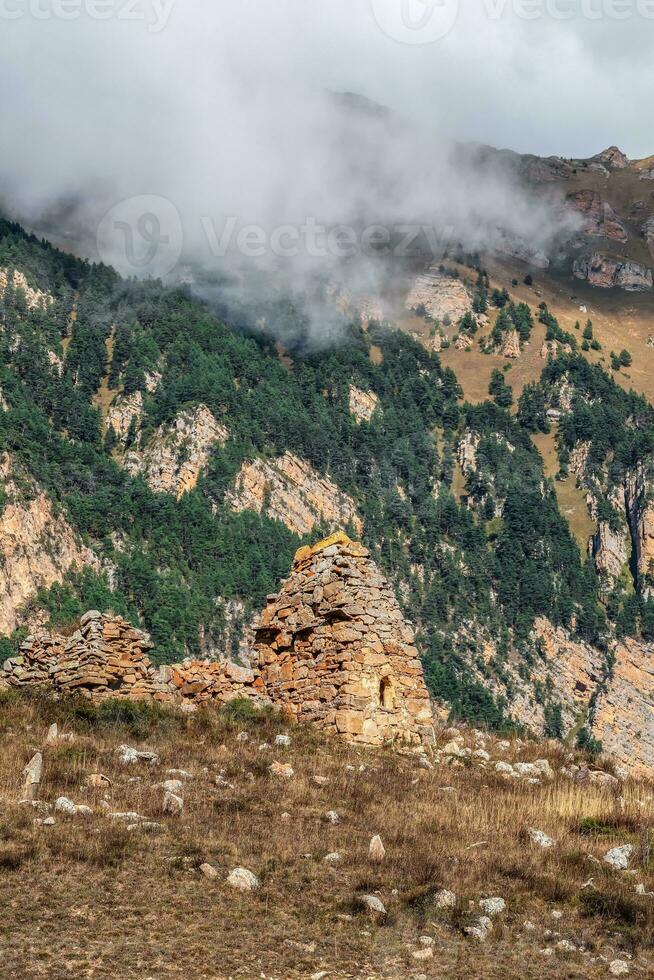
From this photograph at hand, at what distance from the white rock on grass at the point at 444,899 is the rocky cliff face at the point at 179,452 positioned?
15530cm

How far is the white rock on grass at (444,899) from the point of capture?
10141 mm

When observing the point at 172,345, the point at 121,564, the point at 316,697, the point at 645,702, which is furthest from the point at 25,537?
the point at 316,697

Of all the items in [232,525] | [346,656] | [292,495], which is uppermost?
[292,495]

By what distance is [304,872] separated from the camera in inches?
428

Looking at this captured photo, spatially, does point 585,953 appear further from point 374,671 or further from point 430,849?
point 374,671

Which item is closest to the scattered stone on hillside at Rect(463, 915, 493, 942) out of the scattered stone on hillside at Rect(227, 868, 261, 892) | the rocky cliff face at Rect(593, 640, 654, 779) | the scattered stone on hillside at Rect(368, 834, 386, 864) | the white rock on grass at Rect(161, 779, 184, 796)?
the scattered stone on hillside at Rect(368, 834, 386, 864)

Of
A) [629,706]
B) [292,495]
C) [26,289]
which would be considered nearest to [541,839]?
[629,706]

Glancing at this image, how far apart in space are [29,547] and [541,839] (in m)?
Result: 129

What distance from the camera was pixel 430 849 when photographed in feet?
38.9

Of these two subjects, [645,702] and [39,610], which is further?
[645,702]

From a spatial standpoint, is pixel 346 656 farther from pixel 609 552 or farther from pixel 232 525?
pixel 609 552

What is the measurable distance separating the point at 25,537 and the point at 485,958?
132679mm

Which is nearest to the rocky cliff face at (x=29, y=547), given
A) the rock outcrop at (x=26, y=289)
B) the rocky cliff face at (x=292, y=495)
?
the rocky cliff face at (x=292, y=495)

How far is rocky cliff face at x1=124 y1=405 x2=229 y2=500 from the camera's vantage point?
16712 cm
